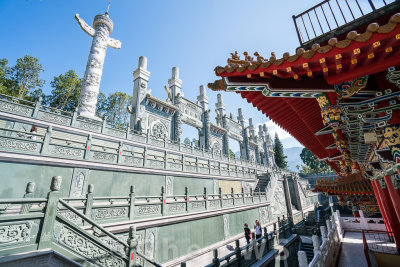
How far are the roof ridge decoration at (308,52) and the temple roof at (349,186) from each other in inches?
375

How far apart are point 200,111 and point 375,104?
71.6 ft

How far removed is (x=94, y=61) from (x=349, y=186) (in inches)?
752

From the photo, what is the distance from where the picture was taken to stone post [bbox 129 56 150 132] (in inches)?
650

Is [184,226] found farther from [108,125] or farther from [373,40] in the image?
[373,40]

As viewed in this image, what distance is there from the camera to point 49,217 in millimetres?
3551

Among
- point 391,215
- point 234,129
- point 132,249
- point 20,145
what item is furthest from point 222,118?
point 132,249

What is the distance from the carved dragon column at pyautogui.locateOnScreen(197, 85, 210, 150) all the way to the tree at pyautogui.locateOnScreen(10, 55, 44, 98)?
69.4 feet

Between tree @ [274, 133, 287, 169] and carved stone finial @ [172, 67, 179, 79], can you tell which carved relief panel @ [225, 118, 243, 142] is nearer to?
carved stone finial @ [172, 67, 179, 79]

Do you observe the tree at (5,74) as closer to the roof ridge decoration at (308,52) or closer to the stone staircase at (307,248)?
the roof ridge decoration at (308,52)

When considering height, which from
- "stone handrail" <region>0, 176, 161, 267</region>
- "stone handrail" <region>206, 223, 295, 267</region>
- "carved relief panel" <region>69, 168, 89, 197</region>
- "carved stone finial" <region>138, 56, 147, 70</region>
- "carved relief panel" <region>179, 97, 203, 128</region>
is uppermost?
"carved stone finial" <region>138, 56, 147, 70</region>

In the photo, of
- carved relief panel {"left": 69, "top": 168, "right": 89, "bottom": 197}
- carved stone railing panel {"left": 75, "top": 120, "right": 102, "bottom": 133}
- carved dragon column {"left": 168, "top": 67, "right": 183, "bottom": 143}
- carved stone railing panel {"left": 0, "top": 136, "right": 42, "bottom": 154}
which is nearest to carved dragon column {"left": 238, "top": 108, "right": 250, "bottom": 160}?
carved dragon column {"left": 168, "top": 67, "right": 183, "bottom": 143}

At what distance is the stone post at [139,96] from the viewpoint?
16516 millimetres

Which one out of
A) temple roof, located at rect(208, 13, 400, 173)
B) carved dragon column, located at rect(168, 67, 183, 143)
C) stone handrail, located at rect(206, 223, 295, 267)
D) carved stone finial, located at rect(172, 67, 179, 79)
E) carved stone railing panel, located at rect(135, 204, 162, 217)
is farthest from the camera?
carved stone finial, located at rect(172, 67, 179, 79)

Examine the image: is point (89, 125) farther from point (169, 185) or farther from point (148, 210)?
point (148, 210)
